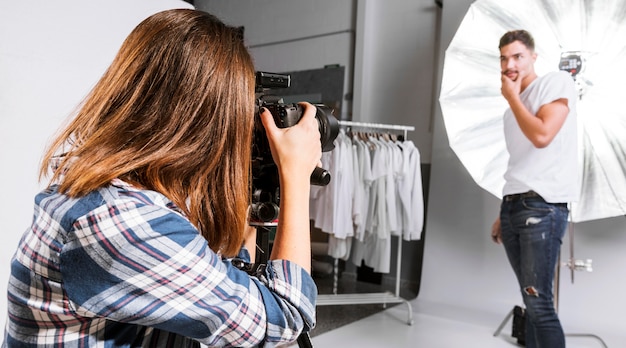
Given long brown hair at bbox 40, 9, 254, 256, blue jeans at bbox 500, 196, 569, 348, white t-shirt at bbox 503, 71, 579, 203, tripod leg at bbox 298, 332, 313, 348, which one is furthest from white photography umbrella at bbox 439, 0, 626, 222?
long brown hair at bbox 40, 9, 254, 256

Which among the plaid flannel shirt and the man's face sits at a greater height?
the man's face

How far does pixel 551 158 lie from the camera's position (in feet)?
5.34

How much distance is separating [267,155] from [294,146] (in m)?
0.11

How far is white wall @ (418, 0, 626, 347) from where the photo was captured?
251 cm

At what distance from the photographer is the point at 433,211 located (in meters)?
3.14

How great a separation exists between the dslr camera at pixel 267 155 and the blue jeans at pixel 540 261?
3.53 ft

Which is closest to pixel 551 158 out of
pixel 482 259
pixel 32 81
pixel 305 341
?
pixel 305 341

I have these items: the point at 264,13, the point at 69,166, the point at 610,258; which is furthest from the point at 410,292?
the point at 69,166

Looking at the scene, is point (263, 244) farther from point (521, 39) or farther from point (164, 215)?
point (521, 39)

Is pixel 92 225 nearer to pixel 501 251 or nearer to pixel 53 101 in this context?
pixel 53 101

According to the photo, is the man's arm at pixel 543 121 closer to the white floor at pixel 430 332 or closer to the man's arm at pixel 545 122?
the man's arm at pixel 545 122

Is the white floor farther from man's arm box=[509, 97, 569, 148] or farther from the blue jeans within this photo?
man's arm box=[509, 97, 569, 148]

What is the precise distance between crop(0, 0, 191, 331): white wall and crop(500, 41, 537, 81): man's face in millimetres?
1476

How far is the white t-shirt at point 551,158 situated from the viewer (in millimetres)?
1599
